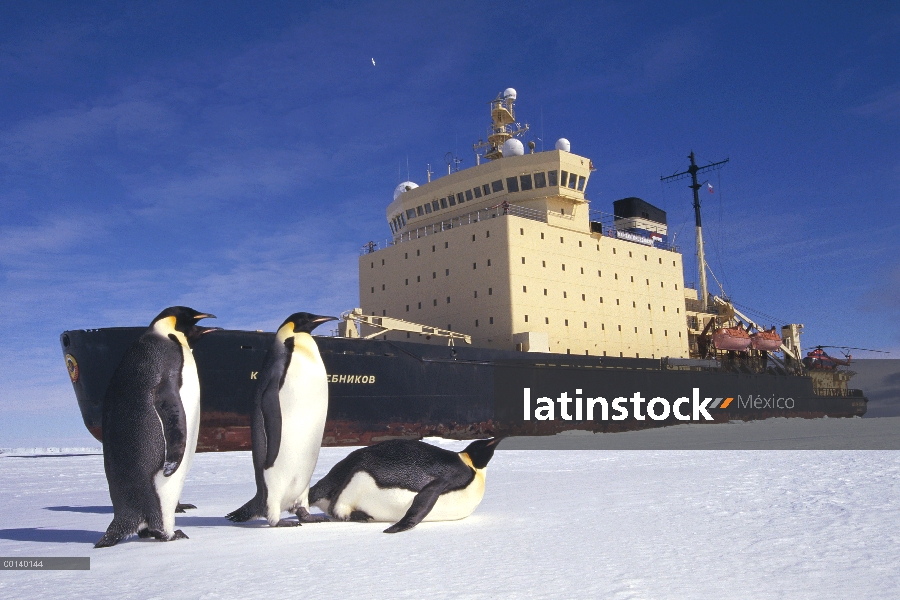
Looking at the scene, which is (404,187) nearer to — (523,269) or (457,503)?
(523,269)

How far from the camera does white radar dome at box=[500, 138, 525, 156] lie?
73.8 ft

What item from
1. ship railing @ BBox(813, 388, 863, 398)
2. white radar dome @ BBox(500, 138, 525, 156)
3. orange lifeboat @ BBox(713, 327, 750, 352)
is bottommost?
ship railing @ BBox(813, 388, 863, 398)

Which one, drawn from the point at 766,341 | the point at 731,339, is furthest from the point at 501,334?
the point at 766,341

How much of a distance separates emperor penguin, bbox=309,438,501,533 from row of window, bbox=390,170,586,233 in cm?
1749

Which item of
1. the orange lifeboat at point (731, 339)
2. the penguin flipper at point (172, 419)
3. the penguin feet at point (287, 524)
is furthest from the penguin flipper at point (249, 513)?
the orange lifeboat at point (731, 339)

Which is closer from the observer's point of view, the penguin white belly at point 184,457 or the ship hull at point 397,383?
the penguin white belly at point 184,457

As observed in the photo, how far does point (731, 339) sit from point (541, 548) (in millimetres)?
24734

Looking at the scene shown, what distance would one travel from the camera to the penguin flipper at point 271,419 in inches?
167

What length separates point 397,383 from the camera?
15.4 metres

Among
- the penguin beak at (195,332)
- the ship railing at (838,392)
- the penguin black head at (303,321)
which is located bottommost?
the ship railing at (838,392)

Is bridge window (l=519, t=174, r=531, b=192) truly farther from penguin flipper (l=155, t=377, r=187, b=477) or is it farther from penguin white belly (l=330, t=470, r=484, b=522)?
penguin flipper (l=155, t=377, r=187, b=477)

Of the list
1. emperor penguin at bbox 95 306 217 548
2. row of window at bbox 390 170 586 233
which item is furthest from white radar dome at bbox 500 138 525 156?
emperor penguin at bbox 95 306 217 548

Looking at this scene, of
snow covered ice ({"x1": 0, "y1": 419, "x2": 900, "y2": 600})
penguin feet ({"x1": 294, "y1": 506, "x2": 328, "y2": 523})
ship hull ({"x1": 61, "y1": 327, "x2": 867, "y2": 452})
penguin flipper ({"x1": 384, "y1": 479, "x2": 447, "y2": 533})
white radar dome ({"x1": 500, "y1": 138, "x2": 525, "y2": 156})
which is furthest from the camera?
white radar dome ({"x1": 500, "y1": 138, "x2": 525, "y2": 156})

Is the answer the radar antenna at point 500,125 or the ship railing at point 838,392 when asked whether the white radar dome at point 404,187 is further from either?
the ship railing at point 838,392
